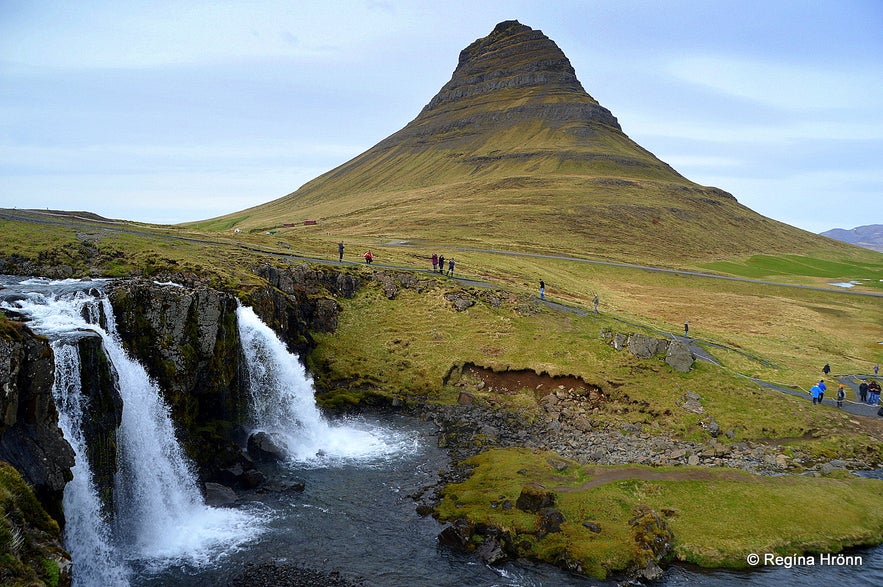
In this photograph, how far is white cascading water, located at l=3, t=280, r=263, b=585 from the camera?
25109 millimetres

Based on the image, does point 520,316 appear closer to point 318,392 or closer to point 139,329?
point 318,392

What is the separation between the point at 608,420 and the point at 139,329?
34584 millimetres

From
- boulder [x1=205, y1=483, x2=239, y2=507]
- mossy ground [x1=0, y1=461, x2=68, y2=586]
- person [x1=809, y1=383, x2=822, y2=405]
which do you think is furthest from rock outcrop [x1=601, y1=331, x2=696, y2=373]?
mossy ground [x1=0, y1=461, x2=68, y2=586]

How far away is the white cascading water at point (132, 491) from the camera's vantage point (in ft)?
82.4

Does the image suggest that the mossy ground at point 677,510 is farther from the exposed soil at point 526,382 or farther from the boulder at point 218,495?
the exposed soil at point 526,382

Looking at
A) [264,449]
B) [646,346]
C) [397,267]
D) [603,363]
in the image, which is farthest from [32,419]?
[397,267]

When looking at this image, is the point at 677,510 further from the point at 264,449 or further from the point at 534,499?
the point at 264,449

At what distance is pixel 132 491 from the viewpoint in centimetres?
2869

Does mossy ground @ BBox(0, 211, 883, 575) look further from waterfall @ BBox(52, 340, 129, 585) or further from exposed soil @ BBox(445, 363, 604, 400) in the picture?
waterfall @ BBox(52, 340, 129, 585)

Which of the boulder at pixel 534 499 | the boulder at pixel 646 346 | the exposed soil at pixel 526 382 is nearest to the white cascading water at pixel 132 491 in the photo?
the boulder at pixel 534 499

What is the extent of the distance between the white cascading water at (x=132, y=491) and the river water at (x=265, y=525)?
6 cm

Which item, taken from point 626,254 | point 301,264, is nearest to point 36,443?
point 301,264

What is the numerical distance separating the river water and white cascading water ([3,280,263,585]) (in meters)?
0.06

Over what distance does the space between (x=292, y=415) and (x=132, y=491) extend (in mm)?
14980
